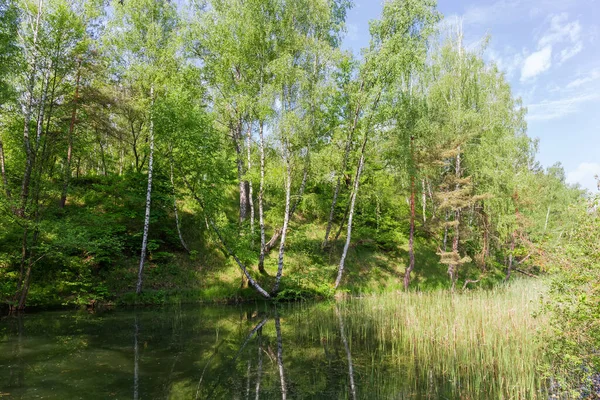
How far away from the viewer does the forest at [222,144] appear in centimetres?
1512

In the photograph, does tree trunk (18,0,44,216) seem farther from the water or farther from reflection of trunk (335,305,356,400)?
reflection of trunk (335,305,356,400)

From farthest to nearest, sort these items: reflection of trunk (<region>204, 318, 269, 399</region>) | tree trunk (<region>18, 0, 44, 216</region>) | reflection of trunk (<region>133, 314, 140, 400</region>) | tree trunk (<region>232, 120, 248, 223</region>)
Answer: tree trunk (<region>232, 120, 248, 223</region>), tree trunk (<region>18, 0, 44, 216</region>), reflection of trunk (<region>204, 318, 269, 399</region>), reflection of trunk (<region>133, 314, 140, 400</region>)

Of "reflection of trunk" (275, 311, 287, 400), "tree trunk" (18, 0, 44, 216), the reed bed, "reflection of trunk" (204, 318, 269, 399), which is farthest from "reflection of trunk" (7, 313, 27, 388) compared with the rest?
the reed bed

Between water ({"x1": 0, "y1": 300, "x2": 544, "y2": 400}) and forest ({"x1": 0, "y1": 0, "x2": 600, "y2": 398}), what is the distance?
4.54 meters

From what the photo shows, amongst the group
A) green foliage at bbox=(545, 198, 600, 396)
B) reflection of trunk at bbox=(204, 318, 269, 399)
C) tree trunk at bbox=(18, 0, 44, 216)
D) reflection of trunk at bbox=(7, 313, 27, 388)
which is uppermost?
tree trunk at bbox=(18, 0, 44, 216)

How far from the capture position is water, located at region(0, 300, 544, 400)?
19.8 feet

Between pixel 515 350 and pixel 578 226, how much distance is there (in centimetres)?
320

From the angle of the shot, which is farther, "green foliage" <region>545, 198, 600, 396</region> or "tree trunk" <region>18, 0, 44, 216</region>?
"tree trunk" <region>18, 0, 44, 216</region>

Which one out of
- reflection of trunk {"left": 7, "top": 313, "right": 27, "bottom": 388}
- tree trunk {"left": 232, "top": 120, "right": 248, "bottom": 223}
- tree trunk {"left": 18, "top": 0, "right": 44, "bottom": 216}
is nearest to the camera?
reflection of trunk {"left": 7, "top": 313, "right": 27, "bottom": 388}

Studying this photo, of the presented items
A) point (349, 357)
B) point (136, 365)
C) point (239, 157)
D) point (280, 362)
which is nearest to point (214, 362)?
point (280, 362)

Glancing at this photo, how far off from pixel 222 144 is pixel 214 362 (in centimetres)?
1428

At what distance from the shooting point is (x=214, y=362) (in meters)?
7.79

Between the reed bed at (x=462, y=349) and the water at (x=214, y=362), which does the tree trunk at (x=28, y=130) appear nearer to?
the water at (x=214, y=362)

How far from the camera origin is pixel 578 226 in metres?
5.56
